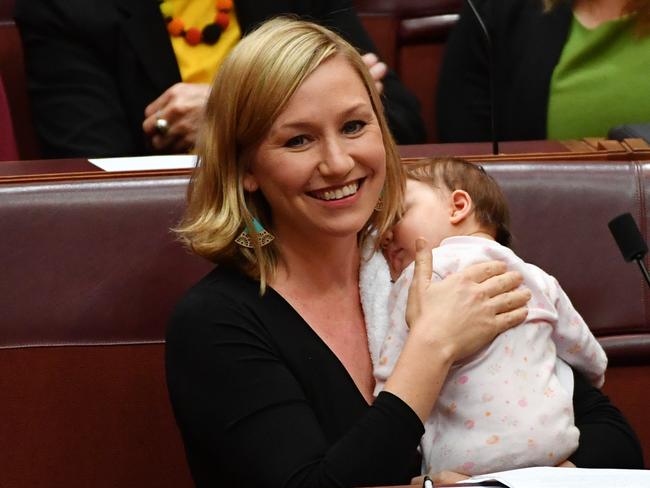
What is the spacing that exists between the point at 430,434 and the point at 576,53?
39.0 inches

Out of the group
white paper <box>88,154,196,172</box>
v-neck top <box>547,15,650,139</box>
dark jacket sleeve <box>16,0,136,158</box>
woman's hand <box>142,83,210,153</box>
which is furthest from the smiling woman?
v-neck top <box>547,15,650,139</box>

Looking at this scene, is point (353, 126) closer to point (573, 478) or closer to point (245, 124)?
point (245, 124)

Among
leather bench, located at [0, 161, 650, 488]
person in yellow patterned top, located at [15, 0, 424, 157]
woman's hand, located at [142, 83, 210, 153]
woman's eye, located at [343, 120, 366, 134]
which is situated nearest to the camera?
woman's eye, located at [343, 120, 366, 134]

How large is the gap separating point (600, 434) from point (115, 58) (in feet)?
3.12

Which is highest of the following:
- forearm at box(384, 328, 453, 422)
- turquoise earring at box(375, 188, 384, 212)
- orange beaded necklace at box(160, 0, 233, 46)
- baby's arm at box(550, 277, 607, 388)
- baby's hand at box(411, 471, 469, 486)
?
orange beaded necklace at box(160, 0, 233, 46)

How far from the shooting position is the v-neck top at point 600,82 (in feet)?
6.64

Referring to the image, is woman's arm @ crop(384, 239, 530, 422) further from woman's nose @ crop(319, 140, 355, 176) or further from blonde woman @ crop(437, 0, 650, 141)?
blonde woman @ crop(437, 0, 650, 141)

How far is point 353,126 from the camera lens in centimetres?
128

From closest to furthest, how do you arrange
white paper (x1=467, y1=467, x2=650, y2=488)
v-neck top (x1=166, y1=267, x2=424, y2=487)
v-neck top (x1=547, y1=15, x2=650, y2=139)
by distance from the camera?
white paper (x1=467, y1=467, x2=650, y2=488)
v-neck top (x1=166, y1=267, x2=424, y2=487)
v-neck top (x1=547, y1=15, x2=650, y2=139)

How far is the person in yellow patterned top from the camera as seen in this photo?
1.87 meters

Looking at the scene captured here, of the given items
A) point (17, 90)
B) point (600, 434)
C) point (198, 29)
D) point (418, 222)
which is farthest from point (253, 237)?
point (17, 90)

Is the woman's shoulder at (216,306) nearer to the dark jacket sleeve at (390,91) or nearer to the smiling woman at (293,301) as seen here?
the smiling woman at (293,301)

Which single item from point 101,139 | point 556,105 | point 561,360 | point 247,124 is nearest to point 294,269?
point 247,124

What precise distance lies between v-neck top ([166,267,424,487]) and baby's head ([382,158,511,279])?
143mm
